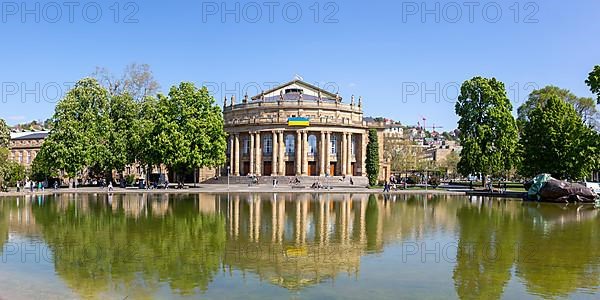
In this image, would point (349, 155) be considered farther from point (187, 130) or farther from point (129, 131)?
point (129, 131)

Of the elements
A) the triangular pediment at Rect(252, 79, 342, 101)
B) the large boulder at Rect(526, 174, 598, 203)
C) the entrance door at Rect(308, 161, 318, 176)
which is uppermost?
the triangular pediment at Rect(252, 79, 342, 101)

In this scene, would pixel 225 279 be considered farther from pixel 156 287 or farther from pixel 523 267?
pixel 523 267

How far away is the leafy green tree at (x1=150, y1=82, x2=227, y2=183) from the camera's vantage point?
65.2 m

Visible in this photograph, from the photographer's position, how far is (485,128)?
66.7m

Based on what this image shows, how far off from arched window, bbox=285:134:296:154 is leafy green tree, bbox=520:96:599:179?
37.7 meters

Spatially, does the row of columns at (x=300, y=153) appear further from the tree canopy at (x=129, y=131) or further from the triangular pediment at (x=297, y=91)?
the tree canopy at (x=129, y=131)

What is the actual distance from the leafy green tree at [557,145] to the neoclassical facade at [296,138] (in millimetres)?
33299

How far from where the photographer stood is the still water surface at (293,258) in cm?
1363

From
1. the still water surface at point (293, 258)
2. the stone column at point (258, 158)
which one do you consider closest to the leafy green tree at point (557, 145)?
the still water surface at point (293, 258)

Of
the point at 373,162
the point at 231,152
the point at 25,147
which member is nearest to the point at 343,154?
the point at 373,162

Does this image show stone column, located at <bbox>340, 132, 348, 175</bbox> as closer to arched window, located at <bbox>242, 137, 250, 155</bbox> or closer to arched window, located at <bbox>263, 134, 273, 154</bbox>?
arched window, located at <bbox>263, 134, 273, 154</bbox>

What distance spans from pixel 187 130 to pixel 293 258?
50.7 m

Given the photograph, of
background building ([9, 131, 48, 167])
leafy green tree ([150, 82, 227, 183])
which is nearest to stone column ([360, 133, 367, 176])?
leafy green tree ([150, 82, 227, 183])

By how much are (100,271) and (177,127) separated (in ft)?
168
